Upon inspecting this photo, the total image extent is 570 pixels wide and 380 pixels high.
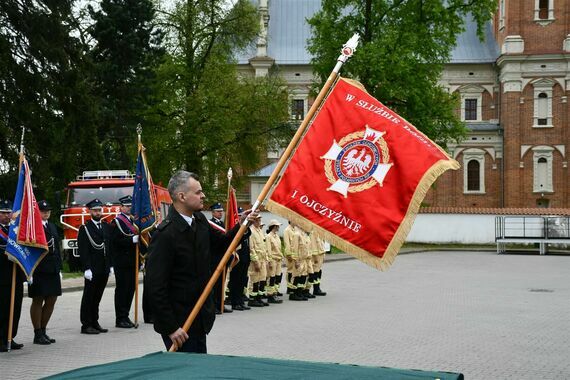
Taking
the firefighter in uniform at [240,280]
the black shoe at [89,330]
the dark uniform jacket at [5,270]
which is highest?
the dark uniform jacket at [5,270]

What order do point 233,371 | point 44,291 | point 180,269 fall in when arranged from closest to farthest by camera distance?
1. point 233,371
2. point 180,269
3. point 44,291

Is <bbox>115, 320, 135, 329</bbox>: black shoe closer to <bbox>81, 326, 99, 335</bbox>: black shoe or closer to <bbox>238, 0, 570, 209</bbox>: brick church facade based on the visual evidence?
<bbox>81, 326, 99, 335</bbox>: black shoe

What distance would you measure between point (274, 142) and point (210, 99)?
232 inches

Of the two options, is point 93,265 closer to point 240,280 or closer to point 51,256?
point 51,256

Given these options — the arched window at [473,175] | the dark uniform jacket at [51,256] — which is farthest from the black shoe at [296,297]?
the arched window at [473,175]

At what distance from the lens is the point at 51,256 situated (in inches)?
472

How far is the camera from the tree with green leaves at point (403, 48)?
38562 millimetres

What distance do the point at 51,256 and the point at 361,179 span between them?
6.74m

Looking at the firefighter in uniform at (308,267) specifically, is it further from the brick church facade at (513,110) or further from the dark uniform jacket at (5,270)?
the brick church facade at (513,110)

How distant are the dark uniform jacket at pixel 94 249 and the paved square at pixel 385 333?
1.05 meters

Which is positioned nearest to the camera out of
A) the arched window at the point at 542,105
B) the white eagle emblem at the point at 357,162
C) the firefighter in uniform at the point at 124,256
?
the white eagle emblem at the point at 357,162

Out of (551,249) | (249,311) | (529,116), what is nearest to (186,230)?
(249,311)

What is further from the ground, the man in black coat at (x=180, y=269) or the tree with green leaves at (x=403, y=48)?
the tree with green leaves at (x=403, y=48)

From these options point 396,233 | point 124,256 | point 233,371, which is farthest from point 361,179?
point 124,256
